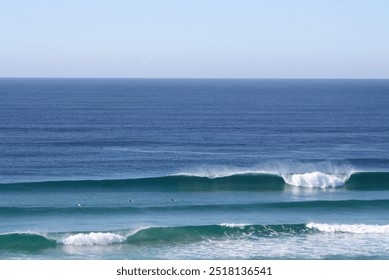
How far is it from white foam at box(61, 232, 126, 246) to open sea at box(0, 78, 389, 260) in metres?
0.05

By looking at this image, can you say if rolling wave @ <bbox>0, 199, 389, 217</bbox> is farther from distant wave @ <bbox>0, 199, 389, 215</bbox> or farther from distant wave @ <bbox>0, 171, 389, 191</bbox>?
distant wave @ <bbox>0, 171, 389, 191</bbox>

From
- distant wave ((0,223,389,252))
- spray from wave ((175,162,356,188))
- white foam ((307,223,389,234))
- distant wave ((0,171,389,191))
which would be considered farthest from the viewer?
spray from wave ((175,162,356,188))

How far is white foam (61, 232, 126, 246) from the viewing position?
30922 mm

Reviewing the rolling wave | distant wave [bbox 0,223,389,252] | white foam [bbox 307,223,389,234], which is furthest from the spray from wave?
distant wave [bbox 0,223,389,252]

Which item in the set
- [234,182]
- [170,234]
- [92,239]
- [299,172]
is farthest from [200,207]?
[299,172]

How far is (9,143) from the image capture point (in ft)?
215

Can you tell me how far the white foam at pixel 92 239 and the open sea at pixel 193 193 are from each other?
5cm

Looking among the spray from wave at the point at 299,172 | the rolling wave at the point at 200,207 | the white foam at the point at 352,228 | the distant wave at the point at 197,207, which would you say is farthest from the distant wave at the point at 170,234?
the spray from wave at the point at 299,172

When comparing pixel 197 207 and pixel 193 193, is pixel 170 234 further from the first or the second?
pixel 193 193

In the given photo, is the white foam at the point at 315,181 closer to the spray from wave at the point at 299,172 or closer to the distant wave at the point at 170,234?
the spray from wave at the point at 299,172

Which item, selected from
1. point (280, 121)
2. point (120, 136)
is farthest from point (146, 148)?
point (280, 121)

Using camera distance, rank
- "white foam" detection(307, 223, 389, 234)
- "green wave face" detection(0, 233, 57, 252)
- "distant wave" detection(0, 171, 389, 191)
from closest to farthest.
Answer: "green wave face" detection(0, 233, 57, 252), "white foam" detection(307, 223, 389, 234), "distant wave" detection(0, 171, 389, 191)

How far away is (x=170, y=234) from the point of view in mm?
32719
